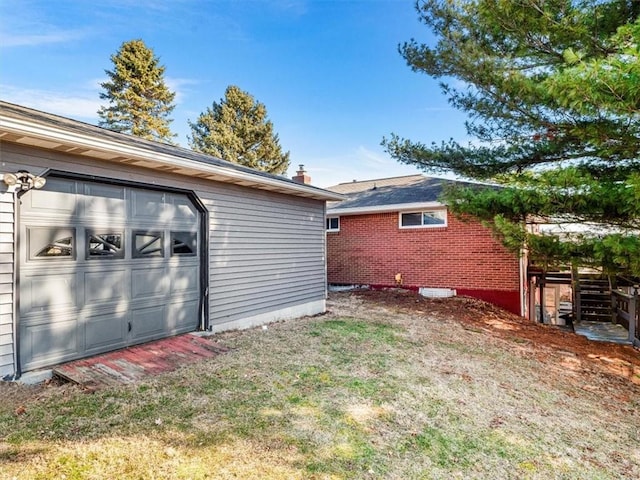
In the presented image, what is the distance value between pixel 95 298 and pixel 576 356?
335 inches

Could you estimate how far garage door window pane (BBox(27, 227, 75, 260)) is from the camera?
4129 mm

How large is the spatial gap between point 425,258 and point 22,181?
1066 centimetres

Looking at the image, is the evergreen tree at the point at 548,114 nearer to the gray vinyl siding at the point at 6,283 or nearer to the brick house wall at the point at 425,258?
the brick house wall at the point at 425,258

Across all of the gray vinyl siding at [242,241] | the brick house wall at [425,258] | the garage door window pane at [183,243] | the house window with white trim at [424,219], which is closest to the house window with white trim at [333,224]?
the brick house wall at [425,258]

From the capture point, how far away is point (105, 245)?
4.85 meters

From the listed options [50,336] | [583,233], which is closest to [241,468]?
[50,336]

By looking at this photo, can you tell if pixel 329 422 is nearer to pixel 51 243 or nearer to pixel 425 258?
pixel 51 243

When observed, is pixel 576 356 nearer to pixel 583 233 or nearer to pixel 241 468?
pixel 583 233

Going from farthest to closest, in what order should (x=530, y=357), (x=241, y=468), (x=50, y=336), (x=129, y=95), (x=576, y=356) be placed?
(x=129, y=95) < (x=576, y=356) < (x=530, y=357) < (x=50, y=336) < (x=241, y=468)

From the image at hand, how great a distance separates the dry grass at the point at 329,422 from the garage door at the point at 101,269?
2.73 feet

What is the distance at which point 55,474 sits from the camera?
95.4 inches

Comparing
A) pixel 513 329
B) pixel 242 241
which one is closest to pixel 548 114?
pixel 513 329

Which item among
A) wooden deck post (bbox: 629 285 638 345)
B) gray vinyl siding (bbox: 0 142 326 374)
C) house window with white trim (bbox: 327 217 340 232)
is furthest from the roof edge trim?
wooden deck post (bbox: 629 285 638 345)

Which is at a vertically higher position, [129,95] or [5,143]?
[129,95]
